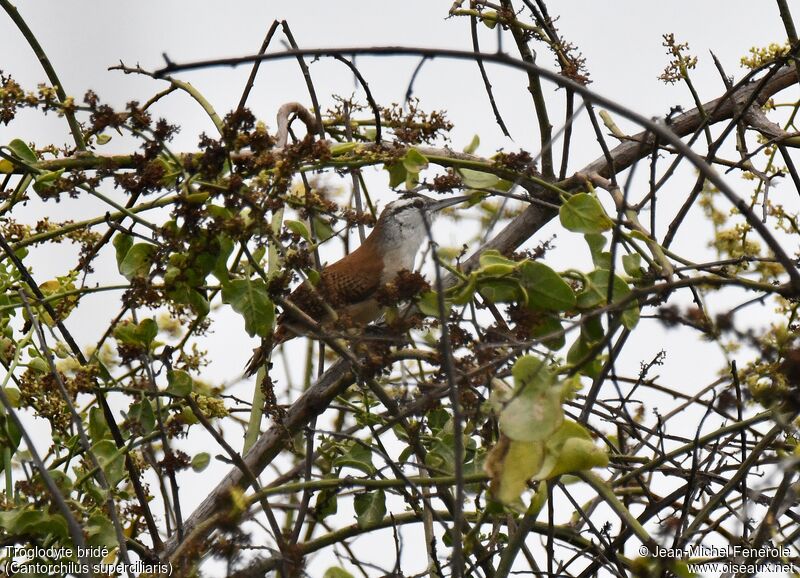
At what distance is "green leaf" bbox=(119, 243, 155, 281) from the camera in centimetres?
242

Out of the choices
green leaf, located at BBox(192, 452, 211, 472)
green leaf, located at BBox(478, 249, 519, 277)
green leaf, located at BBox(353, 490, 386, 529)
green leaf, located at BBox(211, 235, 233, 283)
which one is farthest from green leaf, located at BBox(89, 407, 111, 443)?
green leaf, located at BBox(478, 249, 519, 277)

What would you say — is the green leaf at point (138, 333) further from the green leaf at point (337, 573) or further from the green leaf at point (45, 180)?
the green leaf at point (337, 573)

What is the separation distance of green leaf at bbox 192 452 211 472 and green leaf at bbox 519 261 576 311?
108cm

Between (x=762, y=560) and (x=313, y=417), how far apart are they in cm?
144

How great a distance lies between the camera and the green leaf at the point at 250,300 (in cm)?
237

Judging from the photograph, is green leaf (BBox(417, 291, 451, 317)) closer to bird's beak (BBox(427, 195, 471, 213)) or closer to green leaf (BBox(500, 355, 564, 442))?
green leaf (BBox(500, 355, 564, 442))

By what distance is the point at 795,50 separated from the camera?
112 inches

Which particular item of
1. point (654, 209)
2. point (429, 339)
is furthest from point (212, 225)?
point (654, 209)

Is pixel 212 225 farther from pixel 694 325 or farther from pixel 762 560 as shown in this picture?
pixel 762 560

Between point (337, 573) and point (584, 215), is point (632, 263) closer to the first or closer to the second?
point (584, 215)

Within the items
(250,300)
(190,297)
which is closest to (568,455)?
(250,300)

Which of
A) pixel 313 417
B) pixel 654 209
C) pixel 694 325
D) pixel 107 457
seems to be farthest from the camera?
pixel 313 417

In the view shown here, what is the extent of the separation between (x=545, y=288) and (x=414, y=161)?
65cm

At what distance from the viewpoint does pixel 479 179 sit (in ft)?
9.71
